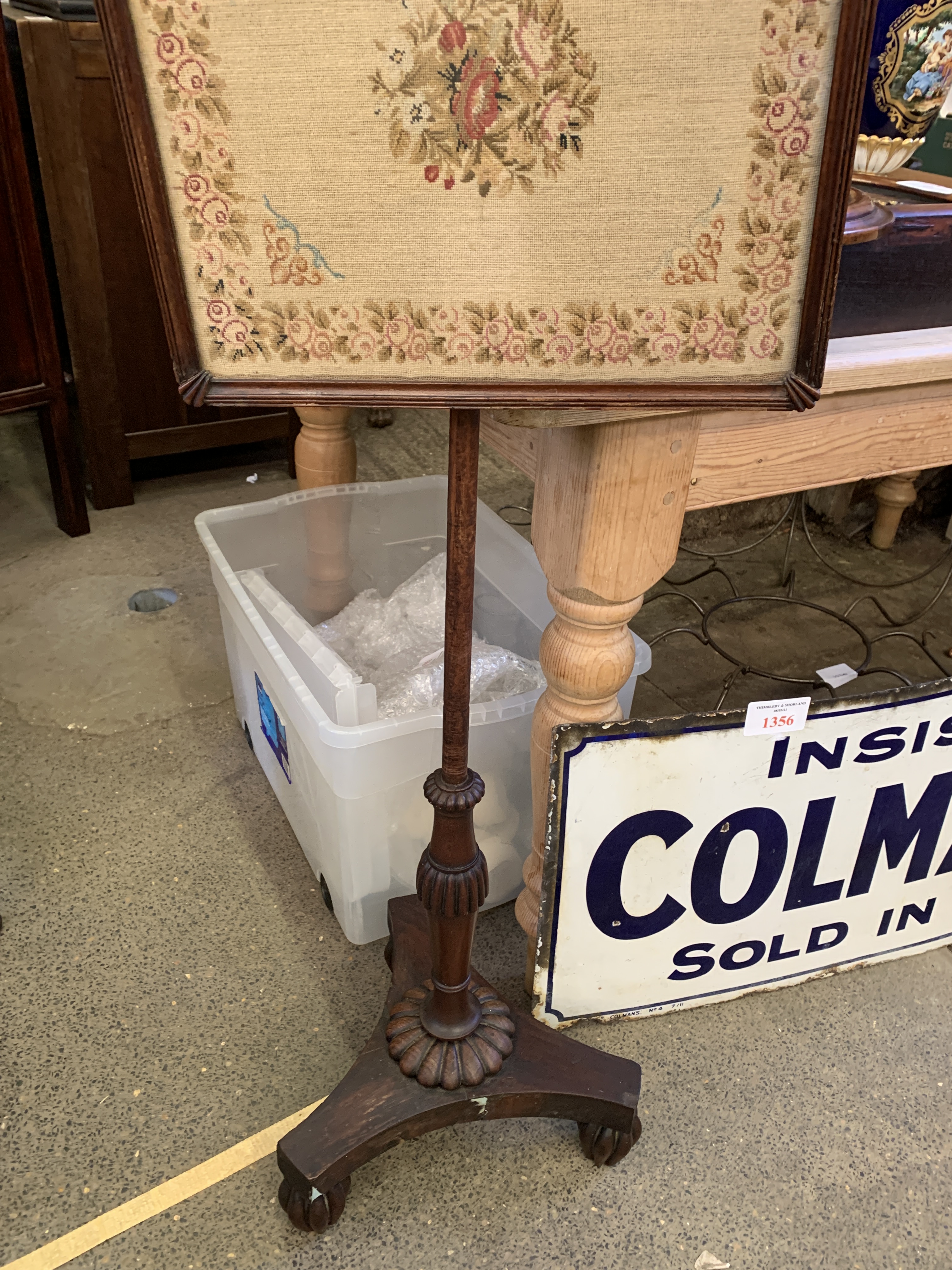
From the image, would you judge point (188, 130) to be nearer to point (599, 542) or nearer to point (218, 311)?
point (218, 311)

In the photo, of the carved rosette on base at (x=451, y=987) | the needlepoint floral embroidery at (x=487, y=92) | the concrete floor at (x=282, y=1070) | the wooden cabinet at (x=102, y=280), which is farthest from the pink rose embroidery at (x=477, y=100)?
the wooden cabinet at (x=102, y=280)

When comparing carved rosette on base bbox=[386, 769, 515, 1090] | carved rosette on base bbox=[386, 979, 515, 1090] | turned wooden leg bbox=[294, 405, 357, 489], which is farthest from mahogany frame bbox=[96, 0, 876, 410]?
turned wooden leg bbox=[294, 405, 357, 489]

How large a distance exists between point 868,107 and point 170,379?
1.46 m

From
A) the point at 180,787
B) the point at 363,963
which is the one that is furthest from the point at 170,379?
the point at 363,963

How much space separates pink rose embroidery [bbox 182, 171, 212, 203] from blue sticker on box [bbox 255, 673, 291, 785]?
2.35 feet

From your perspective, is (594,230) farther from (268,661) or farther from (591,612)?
(268,661)

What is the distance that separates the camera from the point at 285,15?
0.45m

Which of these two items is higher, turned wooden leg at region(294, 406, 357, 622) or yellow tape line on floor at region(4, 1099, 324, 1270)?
turned wooden leg at region(294, 406, 357, 622)

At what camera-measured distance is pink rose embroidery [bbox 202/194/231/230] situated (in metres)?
0.49

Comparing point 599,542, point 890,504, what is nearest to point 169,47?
point 599,542

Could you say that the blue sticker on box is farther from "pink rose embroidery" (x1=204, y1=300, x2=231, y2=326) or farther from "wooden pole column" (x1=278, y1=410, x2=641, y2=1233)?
"pink rose embroidery" (x1=204, y1=300, x2=231, y2=326)

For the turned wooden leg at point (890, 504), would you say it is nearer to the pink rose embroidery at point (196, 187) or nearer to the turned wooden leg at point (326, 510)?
the turned wooden leg at point (326, 510)

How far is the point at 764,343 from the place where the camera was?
1.85 feet

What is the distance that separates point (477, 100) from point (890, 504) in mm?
1629
